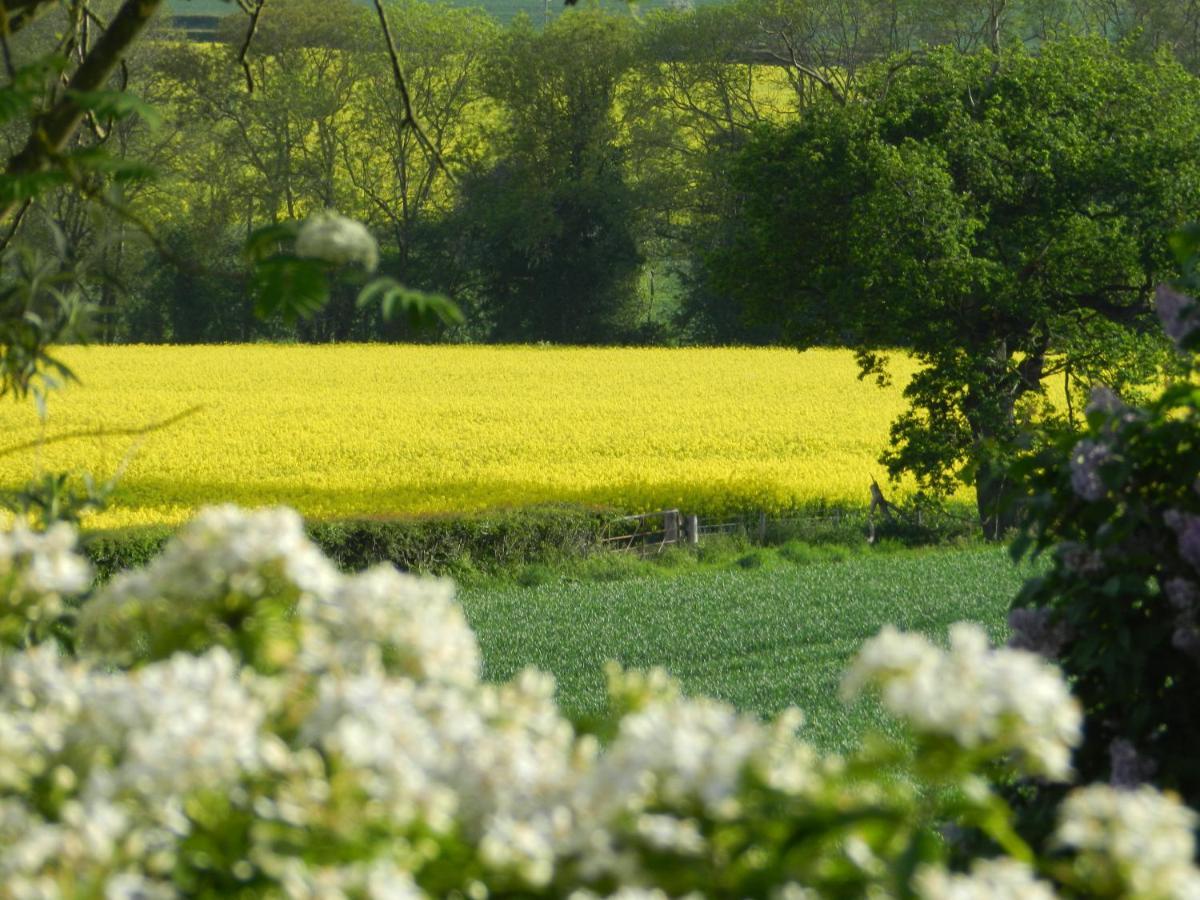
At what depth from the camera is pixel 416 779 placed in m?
1.33

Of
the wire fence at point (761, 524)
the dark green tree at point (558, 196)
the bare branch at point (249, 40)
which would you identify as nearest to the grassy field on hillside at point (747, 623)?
the wire fence at point (761, 524)

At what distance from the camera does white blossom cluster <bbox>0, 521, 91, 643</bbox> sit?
5.65 ft

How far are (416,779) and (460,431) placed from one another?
2528cm

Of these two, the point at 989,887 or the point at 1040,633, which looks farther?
the point at 1040,633

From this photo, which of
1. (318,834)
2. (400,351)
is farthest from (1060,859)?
(400,351)

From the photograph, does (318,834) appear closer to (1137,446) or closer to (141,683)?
(141,683)

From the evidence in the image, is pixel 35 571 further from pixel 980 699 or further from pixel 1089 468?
pixel 1089 468

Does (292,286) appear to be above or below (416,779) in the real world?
above

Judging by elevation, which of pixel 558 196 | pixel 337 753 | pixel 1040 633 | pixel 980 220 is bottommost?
pixel 1040 633

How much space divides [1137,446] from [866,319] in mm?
16973

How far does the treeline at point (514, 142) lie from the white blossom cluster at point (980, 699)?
42951 mm

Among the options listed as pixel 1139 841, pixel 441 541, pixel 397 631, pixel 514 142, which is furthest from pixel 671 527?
pixel 514 142

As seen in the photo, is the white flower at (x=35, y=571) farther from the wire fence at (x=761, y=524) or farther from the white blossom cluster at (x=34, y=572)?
the wire fence at (x=761, y=524)

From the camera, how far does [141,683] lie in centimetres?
140
